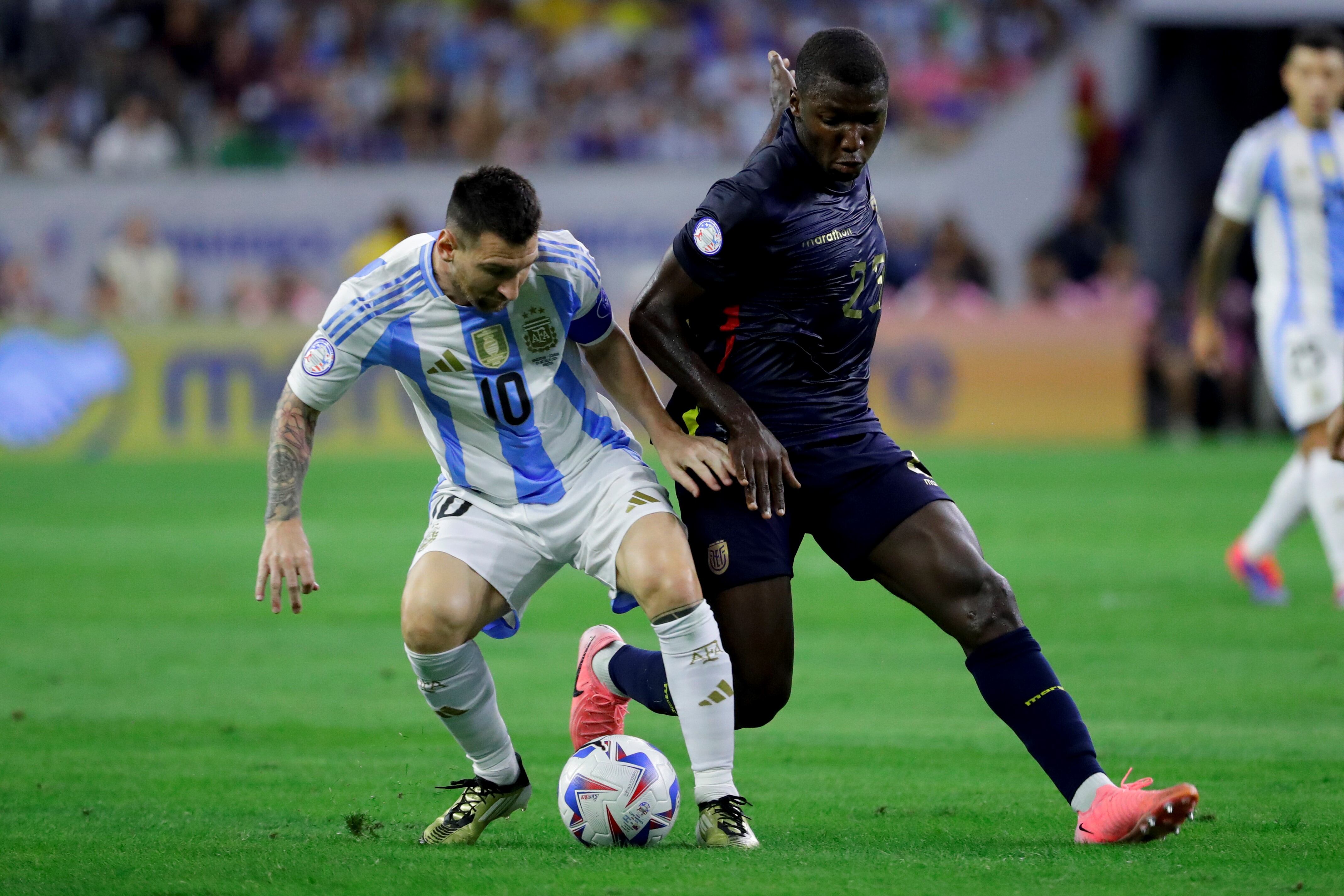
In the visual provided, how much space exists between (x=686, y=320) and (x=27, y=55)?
69.1 ft

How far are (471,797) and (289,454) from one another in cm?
116

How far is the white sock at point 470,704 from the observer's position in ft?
16.7

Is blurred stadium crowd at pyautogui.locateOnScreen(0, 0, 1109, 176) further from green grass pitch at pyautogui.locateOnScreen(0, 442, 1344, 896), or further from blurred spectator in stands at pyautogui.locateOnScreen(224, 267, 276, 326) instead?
green grass pitch at pyautogui.locateOnScreen(0, 442, 1344, 896)

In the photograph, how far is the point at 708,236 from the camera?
17.0ft

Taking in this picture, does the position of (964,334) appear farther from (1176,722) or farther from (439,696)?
(439,696)

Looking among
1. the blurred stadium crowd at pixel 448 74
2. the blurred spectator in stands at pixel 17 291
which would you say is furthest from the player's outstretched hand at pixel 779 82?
the blurred stadium crowd at pixel 448 74

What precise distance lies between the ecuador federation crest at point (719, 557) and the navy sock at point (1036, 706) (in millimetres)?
776

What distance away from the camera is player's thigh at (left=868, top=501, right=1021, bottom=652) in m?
5.04

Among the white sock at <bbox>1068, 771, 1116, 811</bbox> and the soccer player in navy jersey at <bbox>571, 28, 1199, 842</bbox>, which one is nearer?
the white sock at <bbox>1068, 771, 1116, 811</bbox>

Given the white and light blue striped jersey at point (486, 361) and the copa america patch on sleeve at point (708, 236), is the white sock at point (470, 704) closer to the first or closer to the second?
the white and light blue striped jersey at point (486, 361)

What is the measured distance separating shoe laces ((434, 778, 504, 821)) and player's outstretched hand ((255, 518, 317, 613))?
0.78m

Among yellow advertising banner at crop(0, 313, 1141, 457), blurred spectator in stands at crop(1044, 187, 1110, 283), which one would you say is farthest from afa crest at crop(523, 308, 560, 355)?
blurred spectator in stands at crop(1044, 187, 1110, 283)

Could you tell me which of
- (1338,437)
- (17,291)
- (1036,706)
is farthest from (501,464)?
(17,291)

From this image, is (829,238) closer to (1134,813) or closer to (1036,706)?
(1036,706)
